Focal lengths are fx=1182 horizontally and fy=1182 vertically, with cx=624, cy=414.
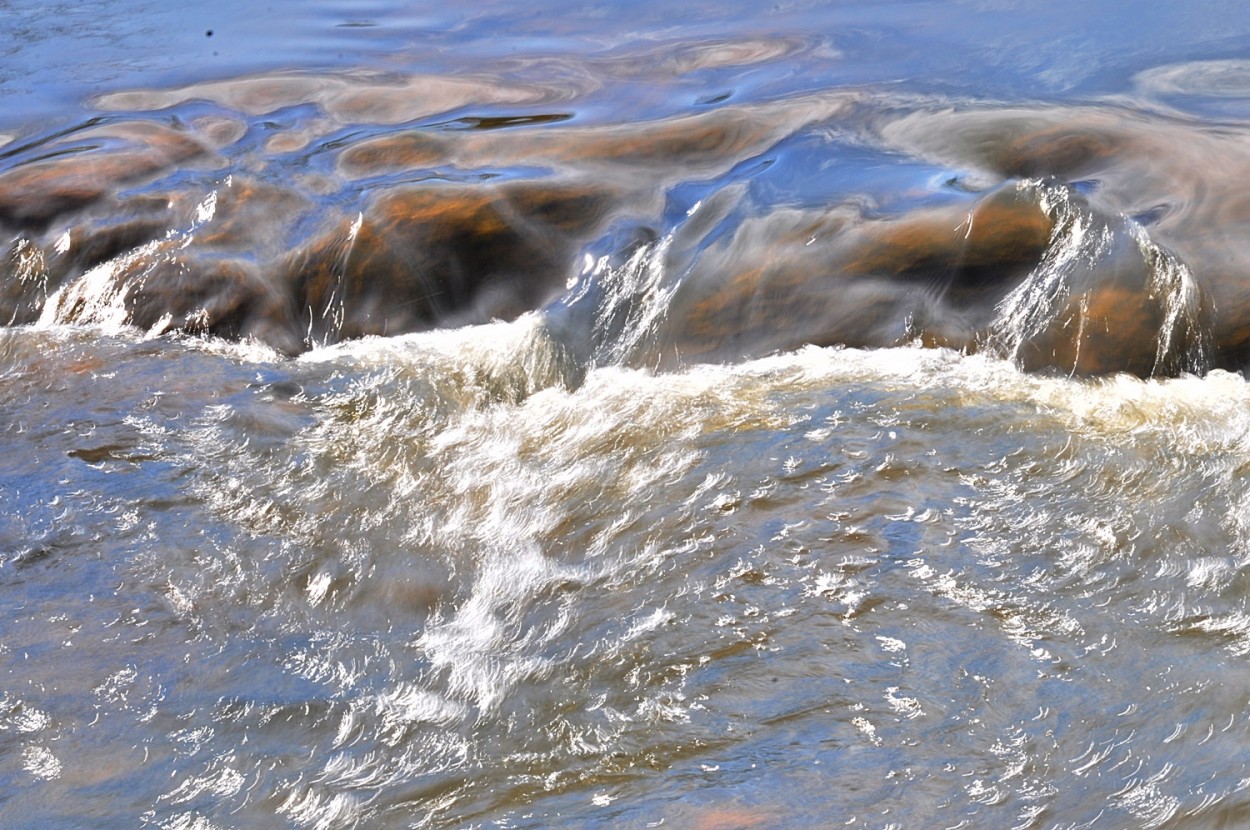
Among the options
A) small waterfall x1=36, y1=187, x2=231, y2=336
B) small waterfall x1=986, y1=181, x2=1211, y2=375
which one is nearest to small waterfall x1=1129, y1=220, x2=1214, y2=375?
small waterfall x1=986, y1=181, x2=1211, y2=375

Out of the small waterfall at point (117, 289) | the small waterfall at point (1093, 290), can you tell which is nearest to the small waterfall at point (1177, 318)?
the small waterfall at point (1093, 290)

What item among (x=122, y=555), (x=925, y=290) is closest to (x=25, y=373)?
(x=122, y=555)

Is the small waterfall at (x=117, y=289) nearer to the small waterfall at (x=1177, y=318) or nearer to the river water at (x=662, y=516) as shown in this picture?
the river water at (x=662, y=516)

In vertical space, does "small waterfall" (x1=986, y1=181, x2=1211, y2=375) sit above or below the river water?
above

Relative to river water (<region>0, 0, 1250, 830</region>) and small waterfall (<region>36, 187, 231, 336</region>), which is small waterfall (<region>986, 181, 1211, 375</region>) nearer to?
river water (<region>0, 0, 1250, 830</region>)

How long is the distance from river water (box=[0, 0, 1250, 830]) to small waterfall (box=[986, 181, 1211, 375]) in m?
0.02

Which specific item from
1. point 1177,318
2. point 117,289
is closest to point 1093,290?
point 1177,318

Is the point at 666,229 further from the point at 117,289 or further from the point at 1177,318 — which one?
the point at 117,289

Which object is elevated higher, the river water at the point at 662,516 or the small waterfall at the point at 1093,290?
the small waterfall at the point at 1093,290

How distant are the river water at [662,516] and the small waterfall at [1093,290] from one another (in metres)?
0.02

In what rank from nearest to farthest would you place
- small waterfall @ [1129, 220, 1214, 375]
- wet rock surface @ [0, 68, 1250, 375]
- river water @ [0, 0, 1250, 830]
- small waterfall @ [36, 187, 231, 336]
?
river water @ [0, 0, 1250, 830] → small waterfall @ [1129, 220, 1214, 375] → wet rock surface @ [0, 68, 1250, 375] → small waterfall @ [36, 187, 231, 336]

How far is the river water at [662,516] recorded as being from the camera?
2656 millimetres

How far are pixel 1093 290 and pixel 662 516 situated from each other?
6.29 ft

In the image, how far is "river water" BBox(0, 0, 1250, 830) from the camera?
2656 mm
